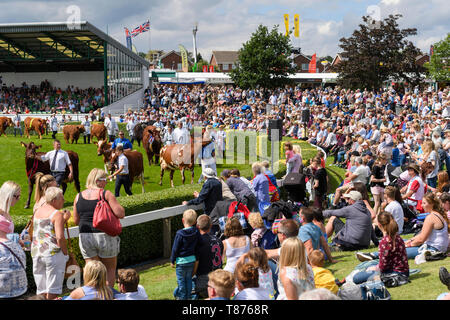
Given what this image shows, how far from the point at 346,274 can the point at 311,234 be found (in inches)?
29.9

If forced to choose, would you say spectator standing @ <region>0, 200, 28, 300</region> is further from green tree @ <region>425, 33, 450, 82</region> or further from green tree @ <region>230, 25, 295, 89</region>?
green tree @ <region>425, 33, 450, 82</region>

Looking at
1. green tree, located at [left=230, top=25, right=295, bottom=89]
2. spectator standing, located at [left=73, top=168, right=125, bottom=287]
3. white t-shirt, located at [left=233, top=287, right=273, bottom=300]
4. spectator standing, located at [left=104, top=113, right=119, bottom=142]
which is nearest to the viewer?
white t-shirt, located at [left=233, top=287, right=273, bottom=300]

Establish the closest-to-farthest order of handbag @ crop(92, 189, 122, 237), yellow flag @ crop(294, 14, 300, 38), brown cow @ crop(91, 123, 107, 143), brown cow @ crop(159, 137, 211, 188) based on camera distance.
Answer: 1. handbag @ crop(92, 189, 122, 237)
2. brown cow @ crop(159, 137, 211, 188)
3. brown cow @ crop(91, 123, 107, 143)
4. yellow flag @ crop(294, 14, 300, 38)

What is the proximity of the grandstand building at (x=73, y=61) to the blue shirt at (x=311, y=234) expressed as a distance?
101 ft

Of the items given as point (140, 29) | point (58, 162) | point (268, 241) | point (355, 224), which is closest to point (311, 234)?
point (268, 241)

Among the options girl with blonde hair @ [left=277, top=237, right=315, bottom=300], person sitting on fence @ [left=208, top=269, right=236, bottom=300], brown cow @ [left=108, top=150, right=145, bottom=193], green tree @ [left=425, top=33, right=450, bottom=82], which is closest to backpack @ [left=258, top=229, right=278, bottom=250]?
girl with blonde hair @ [left=277, top=237, right=315, bottom=300]

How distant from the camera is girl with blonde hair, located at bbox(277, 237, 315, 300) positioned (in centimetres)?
477

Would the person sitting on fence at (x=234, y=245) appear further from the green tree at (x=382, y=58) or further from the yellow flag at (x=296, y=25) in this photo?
the yellow flag at (x=296, y=25)

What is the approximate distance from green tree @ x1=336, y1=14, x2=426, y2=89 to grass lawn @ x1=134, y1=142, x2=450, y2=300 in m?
33.5

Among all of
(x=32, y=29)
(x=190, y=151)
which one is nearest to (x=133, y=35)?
(x=32, y=29)

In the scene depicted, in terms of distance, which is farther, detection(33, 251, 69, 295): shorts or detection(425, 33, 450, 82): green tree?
detection(425, 33, 450, 82): green tree

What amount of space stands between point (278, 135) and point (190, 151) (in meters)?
2.94

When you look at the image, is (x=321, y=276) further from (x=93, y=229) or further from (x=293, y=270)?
(x=93, y=229)

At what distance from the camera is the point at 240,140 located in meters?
22.9
